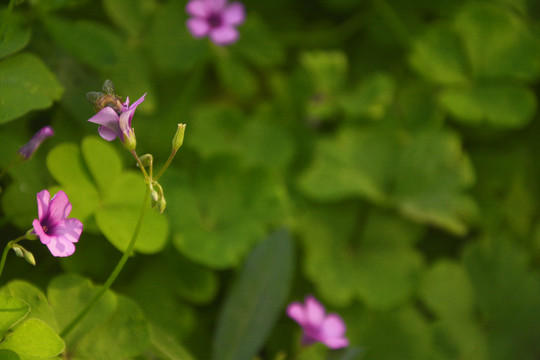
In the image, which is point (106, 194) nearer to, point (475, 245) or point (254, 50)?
point (254, 50)

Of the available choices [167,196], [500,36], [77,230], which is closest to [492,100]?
[500,36]

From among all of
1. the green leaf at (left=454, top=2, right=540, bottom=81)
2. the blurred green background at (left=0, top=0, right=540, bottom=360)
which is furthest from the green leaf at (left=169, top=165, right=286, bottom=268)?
the green leaf at (left=454, top=2, right=540, bottom=81)

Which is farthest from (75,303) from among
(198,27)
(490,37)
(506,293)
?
(490,37)

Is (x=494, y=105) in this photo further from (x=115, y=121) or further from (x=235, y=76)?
(x=115, y=121)

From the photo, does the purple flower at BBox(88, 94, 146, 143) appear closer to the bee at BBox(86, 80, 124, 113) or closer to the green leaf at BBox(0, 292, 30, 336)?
the bee at BBox(86, 80, 124, 113)

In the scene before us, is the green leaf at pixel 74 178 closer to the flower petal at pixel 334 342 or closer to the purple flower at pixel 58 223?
the purple flower at pixel 58 223

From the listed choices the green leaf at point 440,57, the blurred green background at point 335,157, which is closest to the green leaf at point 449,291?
the blurred green background at point 335,157
